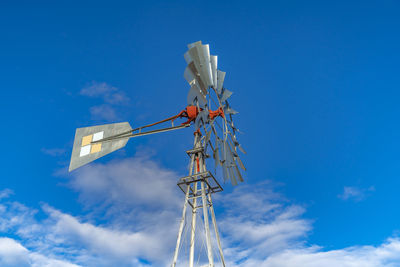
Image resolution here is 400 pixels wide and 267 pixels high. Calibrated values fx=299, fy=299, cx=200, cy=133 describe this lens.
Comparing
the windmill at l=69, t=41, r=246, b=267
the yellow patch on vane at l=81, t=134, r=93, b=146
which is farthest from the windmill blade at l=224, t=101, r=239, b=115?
the yellow patch on vane at l=81, t=134, r=93, b=146

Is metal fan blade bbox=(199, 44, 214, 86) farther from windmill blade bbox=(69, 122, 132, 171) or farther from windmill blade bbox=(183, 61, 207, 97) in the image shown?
windmill blade bbox=(69, 122, 132, 171)

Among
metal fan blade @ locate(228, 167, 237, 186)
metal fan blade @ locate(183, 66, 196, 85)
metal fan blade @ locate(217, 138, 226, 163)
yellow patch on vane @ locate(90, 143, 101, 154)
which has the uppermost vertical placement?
metal fan blade @ locate(183, 66, 196, 85)

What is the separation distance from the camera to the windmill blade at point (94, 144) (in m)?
16.9

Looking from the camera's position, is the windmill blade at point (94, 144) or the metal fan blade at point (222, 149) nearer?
the metal fan blade at point (222, 149)

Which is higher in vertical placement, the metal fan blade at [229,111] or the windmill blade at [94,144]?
the metal fan blade at [229,111]

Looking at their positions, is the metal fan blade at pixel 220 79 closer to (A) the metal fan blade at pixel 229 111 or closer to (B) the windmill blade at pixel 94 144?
(A) the metal fan blade at pixel 229 111

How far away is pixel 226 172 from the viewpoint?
1719 cm

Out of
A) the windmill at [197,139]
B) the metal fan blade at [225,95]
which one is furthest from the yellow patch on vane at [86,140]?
the metal fan blade at [225,95]

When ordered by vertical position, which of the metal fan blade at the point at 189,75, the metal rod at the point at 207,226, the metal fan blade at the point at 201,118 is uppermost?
the metal fan blade at the point at 189,75

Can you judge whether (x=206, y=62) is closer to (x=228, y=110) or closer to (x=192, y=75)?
(x=192, y=75)

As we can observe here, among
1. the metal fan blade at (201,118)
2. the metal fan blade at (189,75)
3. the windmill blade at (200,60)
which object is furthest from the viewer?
the metal fan blade at (201,118)

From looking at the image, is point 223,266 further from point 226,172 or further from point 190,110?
point 190,110

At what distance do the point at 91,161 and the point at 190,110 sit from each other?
6.33 m

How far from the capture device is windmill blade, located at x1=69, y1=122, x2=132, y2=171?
55.3 ft
